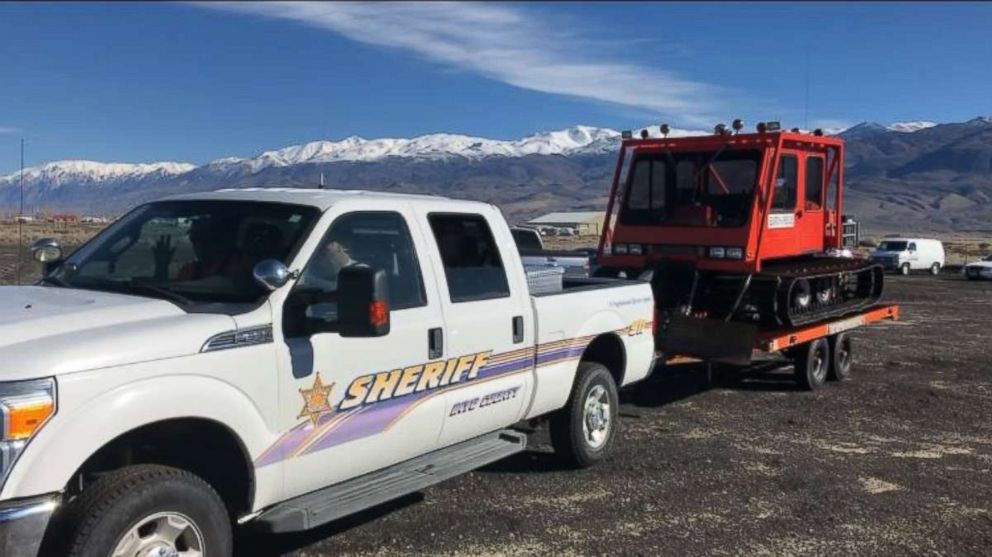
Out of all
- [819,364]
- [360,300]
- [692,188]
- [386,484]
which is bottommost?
[819,364]

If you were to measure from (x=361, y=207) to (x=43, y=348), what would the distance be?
1938 millimetres

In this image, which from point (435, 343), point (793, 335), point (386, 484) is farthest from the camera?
point (793, 335)

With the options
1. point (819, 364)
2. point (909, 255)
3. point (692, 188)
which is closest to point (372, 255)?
point (692, 188)

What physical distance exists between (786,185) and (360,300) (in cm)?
822

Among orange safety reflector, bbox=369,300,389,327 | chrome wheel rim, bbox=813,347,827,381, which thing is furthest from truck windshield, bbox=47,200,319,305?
chrome wheel rim, bbox=813,347,827,381

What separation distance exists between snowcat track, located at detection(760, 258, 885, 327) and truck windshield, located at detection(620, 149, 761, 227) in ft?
2.85

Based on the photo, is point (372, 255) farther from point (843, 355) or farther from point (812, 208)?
point (843, 355)

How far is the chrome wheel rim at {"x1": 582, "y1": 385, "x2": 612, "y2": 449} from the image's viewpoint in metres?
7.14

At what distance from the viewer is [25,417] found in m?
3.46

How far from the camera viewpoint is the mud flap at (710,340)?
9.69 m

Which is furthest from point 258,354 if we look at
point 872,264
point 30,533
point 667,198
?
point 872,264

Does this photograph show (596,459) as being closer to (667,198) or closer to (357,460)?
(357,460)

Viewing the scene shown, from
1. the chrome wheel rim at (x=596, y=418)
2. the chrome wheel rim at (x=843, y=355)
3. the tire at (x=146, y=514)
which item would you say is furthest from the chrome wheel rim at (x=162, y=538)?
the chrome wheel rim at (x=843, y=355)

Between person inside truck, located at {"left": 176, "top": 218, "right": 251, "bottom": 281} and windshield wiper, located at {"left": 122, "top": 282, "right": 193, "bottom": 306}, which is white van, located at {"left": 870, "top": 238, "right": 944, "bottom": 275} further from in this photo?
windshield wiper, located at {"left": 122, "top": 282, "right": 193, "bottom": 306}
